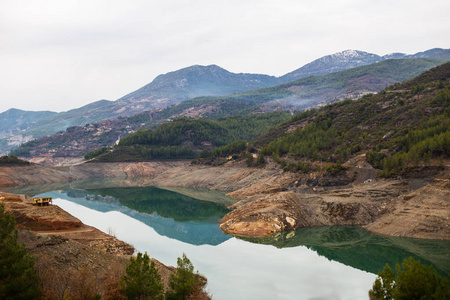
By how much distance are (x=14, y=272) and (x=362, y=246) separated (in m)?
38.0

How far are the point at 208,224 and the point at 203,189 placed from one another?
3817 cm

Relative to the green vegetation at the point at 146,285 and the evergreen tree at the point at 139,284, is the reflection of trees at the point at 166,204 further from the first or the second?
the evergreen tree at the point at 139,284

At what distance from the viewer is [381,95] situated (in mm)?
101938

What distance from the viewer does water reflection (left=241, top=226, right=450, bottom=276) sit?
3762cm

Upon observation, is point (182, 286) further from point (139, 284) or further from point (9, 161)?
point (9, 161)

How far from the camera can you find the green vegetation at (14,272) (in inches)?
676

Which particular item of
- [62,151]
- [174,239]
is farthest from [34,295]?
[62,151]

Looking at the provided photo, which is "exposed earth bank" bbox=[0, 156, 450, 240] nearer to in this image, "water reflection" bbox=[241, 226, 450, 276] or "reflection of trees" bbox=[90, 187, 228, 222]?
"water reflection" bbox=[241, 226, 450, 276]

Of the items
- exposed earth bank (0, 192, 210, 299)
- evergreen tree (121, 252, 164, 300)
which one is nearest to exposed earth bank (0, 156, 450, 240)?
exposed earth bank (0, 192, 210, 299)

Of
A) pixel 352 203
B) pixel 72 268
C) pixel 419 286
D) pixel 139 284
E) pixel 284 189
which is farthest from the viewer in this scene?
pixel 284 189

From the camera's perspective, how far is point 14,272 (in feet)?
58.7

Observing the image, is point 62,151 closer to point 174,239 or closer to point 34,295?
point 174,239

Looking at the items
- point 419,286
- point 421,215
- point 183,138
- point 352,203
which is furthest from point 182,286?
point 183,138

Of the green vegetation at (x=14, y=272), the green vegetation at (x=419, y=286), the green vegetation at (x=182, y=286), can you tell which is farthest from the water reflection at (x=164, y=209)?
the green vegetation at (x=14, y=272)
